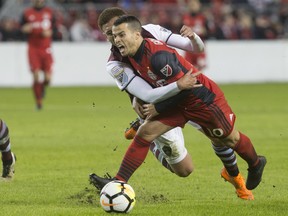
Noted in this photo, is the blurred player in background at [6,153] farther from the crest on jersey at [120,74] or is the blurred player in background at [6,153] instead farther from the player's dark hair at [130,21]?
the player's dark hair at [130,21]

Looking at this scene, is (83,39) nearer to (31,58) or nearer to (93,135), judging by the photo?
(31,58)

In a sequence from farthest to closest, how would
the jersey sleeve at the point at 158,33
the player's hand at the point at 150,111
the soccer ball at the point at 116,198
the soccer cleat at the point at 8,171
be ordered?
the soccer cleat at the point at 8,171 < the jersey sleeve at the point at 158,33 < the player's hand at the point at 150,111 < the soccer ball at the point at 116,198

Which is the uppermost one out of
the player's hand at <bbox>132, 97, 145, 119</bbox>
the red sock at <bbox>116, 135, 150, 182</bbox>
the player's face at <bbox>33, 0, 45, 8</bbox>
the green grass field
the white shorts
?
the player's hand at <bbox>132, 97, 145, 119</bbox>

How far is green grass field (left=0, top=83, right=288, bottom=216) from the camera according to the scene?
8.48 metres

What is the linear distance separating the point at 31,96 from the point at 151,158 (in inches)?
514

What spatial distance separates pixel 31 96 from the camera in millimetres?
25438

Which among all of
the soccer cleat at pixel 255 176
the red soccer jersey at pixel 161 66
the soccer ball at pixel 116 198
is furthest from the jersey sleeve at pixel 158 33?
the soccer ball at pixel 116 198

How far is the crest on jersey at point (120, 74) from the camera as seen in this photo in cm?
847

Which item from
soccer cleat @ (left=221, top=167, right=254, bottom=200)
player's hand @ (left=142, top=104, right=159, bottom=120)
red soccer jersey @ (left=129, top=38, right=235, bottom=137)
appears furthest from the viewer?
soccer cleat @ (left=221, top=167, right=254, bottom=200)

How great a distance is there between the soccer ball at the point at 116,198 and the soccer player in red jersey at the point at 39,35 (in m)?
13.5

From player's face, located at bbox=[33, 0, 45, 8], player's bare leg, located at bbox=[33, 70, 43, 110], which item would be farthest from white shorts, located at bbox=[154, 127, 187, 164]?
player's face, located at bbox=[33, 0, 45, 8]

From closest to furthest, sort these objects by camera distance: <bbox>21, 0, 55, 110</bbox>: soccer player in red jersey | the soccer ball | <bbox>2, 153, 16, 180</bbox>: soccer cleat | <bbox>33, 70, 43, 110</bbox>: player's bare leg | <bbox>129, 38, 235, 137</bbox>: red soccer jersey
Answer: the soccer ball
<bbox>129, 38, 235, 137</bbox>: red soccer jersey
<bbox>2, 153, 16, 180</bbox>: soccer cleat
<bbox>33, 70, 43, 110</bbox>: player's bare leg
<bbox>21, 0, 55, 110</bbox>: soccer player in red jersey

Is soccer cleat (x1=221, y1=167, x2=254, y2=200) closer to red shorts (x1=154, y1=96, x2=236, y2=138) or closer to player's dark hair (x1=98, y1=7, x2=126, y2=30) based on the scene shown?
red shorts (x1=154, y1=96, x2=236, y2=138)

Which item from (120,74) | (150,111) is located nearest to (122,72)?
(120,74)
